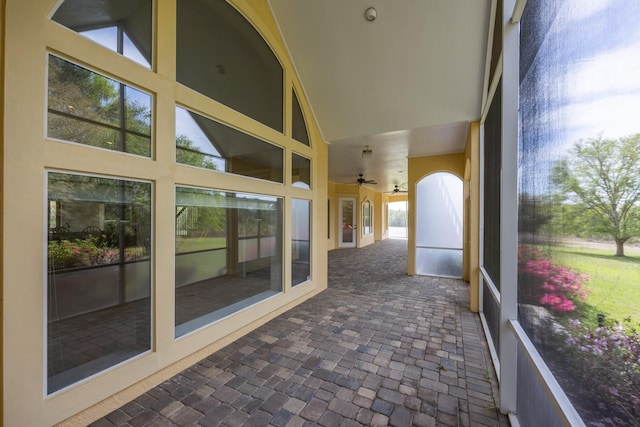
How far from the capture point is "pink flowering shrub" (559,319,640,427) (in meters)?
0.72

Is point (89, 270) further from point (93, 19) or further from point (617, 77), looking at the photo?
point (617, 77)

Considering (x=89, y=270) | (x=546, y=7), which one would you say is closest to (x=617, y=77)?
(x=546, y=7)

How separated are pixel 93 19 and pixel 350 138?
135 inches

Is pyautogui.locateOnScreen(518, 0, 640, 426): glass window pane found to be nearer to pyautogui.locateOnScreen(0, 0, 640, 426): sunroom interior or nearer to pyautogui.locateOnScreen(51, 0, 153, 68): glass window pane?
pyautogui.locateOnScreen(0, 0, 640, 426): sunroom interior

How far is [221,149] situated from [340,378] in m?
2.54

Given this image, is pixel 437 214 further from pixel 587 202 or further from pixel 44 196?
pixel 44 196

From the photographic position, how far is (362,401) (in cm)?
194

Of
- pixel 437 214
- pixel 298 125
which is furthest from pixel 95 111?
pixel 437 214

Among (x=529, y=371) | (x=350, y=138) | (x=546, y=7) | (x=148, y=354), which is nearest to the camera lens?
(x=546, y=7)

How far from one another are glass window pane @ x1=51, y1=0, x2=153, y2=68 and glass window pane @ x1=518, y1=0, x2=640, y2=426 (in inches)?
107

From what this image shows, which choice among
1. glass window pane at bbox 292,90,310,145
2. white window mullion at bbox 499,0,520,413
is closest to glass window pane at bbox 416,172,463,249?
glass window pane at bbox 292,90,310,145

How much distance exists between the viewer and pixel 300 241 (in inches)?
166

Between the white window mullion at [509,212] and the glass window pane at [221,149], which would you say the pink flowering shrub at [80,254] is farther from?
Result: the white window mullion at [509,212]

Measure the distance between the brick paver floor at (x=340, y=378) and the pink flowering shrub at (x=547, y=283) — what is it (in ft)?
3.35
